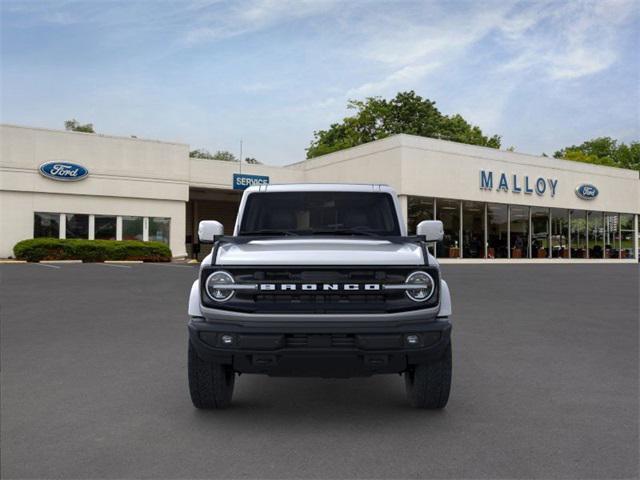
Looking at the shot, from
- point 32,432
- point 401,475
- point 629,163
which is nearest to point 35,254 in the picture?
point 32,432

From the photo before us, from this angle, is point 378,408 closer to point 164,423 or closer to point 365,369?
point 365,369

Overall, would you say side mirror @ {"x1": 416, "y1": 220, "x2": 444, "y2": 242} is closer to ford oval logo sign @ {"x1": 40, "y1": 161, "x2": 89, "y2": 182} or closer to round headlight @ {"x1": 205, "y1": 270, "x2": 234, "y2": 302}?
round headlight @ {"x1": 205, "y1": 270, "x2": 234, "y2": 302}

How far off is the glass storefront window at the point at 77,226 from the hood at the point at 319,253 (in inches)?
1228

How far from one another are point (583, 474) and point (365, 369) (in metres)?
1.48

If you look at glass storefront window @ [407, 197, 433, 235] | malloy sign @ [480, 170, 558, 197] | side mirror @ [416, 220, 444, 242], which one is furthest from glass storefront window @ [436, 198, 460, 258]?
side mirror @ [416, 220, 444, 242]

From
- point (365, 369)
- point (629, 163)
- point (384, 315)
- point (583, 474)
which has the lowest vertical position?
point (583, 474)

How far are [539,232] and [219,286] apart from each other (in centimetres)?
4055

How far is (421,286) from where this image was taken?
4199 millimetres

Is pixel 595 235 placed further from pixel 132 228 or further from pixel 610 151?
pixel 610 151

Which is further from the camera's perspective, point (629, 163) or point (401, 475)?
point (629, 163)

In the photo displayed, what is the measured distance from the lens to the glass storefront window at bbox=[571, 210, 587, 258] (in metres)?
43.7

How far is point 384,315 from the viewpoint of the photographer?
4.08m

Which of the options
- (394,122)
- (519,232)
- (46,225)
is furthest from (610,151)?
(46,225)

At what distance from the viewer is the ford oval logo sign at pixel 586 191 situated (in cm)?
4238
